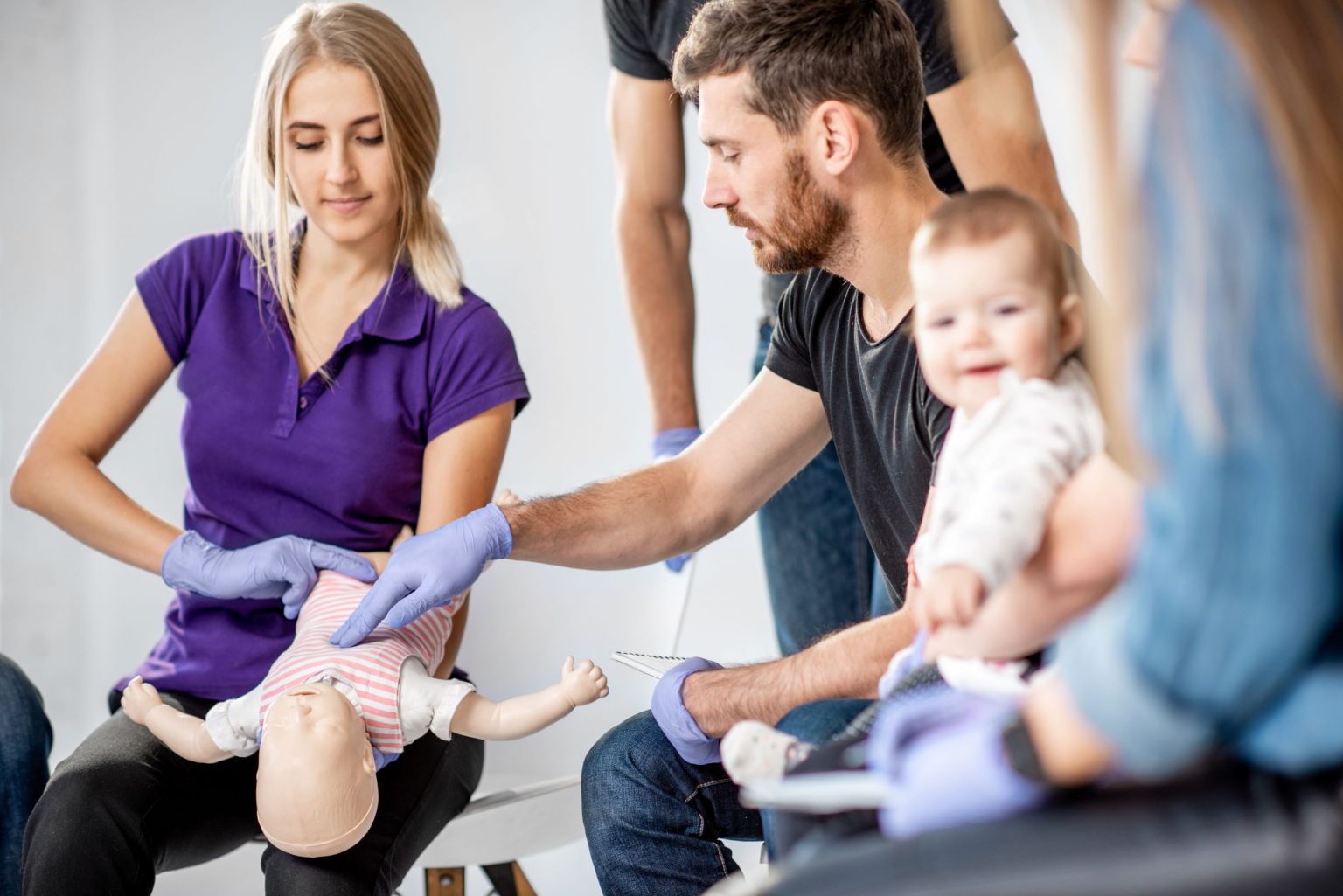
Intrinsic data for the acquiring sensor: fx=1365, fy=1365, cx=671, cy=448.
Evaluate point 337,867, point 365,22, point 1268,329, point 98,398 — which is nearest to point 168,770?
point 337,867

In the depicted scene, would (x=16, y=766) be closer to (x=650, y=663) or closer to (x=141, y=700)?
(x=141, y=700)

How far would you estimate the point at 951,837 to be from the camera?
33.8 inches

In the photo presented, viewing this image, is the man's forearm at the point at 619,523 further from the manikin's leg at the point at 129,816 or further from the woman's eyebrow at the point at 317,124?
the woman's eyebrow at the point at 317,124

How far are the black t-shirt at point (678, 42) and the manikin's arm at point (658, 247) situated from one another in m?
0.07

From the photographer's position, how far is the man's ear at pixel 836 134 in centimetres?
154

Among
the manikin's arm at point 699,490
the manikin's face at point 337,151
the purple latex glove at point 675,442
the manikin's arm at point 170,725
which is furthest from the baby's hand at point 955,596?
the purple latex glove at point 675,442

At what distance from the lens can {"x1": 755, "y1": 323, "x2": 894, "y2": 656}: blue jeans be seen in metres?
2.26

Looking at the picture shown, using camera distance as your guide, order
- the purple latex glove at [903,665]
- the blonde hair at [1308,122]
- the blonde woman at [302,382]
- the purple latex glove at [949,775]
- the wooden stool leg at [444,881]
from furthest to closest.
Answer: the wooden stool leg at [444,881], the blonde woman at [302,382], the purple latex glove at [903,665], the purple latex glove at [949,775], the blonde hair at [1308,122]

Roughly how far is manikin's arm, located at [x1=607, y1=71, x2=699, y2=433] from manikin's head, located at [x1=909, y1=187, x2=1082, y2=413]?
146 centimetres

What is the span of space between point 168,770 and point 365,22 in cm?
105

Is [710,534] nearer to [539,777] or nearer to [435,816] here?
[435,816]

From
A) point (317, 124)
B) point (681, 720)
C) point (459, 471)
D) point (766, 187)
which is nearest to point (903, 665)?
point (681, 720)

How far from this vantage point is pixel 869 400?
1.59 m

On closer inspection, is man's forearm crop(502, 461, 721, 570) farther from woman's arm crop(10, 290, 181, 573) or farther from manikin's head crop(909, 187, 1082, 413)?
manikin's head crop(909, 187, 1082, 413)
